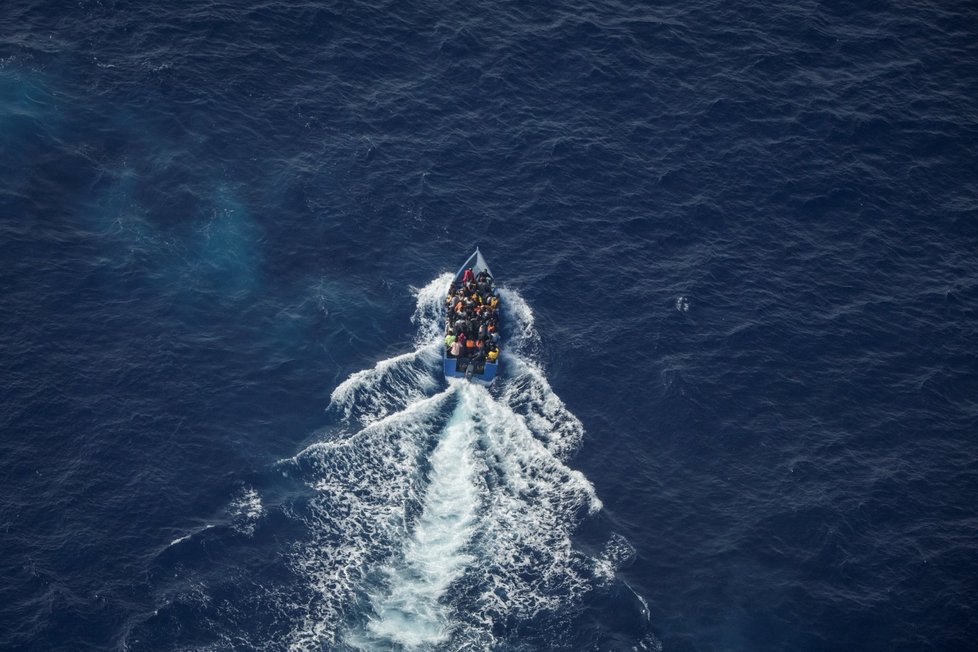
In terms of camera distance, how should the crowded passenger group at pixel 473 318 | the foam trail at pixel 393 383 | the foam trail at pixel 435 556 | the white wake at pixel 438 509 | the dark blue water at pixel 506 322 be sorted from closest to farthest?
the foam trail at pixel 435 556, the white wake at pixel 438 509, the dark blue water at pixel 506 322, the foam trail at pixel 393 383, the crowded passenger group at pixel 473 318

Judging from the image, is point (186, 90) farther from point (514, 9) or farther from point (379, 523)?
point (379, 523)

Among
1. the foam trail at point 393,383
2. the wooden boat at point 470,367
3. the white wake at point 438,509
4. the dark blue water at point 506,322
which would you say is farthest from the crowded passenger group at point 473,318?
the dark blue water at point 506,322

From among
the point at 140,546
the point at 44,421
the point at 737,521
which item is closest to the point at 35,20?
the point at 44,421

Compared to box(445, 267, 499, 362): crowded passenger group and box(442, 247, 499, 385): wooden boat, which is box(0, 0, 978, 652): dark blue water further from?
box(445, 267, 499, 362): crowded passenger group

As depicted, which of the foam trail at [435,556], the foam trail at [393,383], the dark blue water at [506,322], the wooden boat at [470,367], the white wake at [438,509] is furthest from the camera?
the wooden boat at [470,367]

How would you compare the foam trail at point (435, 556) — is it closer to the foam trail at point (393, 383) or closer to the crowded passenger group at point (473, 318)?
the foam trail at point (393, 383)

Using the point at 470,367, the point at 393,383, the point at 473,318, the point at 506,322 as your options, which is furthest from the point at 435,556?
the point at 506,322
